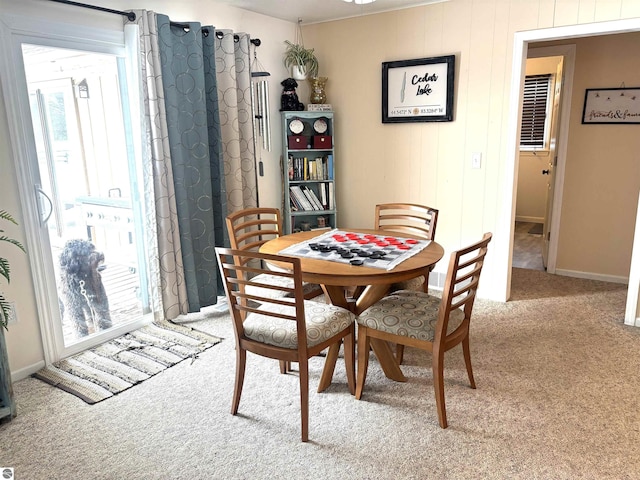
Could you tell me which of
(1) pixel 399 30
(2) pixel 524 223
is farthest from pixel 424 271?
(2) pixel 524 223

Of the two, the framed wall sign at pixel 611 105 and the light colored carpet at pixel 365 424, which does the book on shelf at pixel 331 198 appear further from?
the framed wall sign at pixel 611 105

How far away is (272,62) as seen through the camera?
4223mm

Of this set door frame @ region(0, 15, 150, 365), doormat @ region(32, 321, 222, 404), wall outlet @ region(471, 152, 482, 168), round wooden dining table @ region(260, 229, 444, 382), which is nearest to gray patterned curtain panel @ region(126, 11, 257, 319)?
doormat @ region(32, 321, 222, 404)

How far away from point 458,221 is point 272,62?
7.09 feet

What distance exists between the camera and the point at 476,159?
12.6 feet

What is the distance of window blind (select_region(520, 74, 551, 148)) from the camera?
20.9ft

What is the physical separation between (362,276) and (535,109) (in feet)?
17.8

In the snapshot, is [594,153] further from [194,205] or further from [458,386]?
[194,205]

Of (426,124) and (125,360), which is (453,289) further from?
(426,124)

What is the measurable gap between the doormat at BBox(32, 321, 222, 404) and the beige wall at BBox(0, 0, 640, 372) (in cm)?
26

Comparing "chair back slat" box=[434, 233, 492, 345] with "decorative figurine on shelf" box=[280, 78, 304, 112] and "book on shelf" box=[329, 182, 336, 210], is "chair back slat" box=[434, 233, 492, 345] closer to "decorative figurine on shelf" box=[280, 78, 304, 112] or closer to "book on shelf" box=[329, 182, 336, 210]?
"book on shelf" box=[329, 182, 336, 210]

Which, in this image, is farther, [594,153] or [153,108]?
[594,153]

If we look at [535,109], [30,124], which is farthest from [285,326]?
[535,109]

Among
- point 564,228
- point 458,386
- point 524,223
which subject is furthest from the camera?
point 524,223
